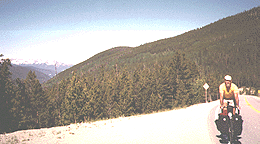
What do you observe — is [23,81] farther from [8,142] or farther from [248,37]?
[248,37]

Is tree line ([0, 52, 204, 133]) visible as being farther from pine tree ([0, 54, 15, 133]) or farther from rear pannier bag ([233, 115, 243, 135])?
rear pannier bag ([233, 115, 243, 135])

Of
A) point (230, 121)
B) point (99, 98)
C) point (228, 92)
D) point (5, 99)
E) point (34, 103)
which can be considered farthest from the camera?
point (99, 98)

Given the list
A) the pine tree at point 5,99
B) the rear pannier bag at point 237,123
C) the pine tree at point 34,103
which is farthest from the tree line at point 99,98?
the rear pannier bag at point 237,123

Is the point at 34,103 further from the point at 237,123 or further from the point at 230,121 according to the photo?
the point at 237,123

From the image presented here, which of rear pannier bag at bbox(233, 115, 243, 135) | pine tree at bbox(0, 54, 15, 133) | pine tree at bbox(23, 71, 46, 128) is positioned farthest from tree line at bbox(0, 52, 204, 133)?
rear pannier bag at bbox(233, 115, 243, 135)

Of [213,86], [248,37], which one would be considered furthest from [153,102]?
[248,37]

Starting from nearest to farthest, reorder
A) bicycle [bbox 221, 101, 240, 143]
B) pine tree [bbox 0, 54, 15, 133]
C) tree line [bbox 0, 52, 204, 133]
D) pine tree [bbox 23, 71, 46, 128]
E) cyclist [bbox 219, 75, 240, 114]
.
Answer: bicycle [bbox 221, 101, 240, 143] → cyclist [bbox 219, 75, 240, 114] → pine tree [bbox 0, 54, 15, 133] → tree line [bbox 0, 52, 204, 133] → pine tree [bbox 23, 71, 46, 128]

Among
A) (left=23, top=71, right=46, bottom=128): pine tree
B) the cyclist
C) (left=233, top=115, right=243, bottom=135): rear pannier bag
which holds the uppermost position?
the cyclist

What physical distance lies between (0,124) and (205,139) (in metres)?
30.6

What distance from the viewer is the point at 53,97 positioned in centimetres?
4269

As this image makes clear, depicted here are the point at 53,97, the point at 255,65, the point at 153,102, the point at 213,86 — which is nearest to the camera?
the point at 153,102

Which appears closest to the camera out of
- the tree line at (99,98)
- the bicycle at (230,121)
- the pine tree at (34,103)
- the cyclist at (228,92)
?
the bicycle at (230,121)

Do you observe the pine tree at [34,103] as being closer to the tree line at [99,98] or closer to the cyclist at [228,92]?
the tree line at [99,98]

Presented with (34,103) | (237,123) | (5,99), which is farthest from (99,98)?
(237,123)
